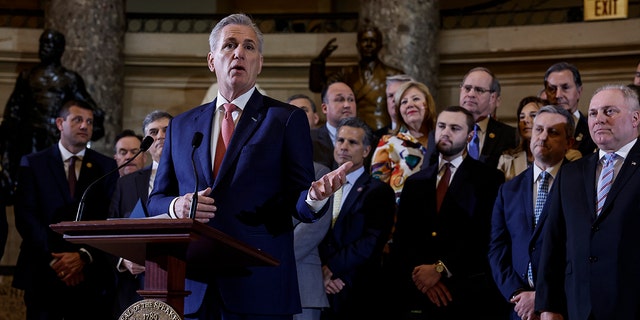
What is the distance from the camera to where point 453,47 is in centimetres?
976

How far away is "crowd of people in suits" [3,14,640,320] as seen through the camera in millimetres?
2865

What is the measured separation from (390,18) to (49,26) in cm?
326

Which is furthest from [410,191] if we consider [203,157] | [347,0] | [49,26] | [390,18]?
[347,0]

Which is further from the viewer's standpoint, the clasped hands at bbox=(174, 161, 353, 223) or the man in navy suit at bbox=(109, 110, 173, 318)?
the man in navy suit at bbox=(109, 110, 173, 318)

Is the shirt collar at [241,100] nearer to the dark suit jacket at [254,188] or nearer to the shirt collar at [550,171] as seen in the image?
the dark suit jacket at [254,188]

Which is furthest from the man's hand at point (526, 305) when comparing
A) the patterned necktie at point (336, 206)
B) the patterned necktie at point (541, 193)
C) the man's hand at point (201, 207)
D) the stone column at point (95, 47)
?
the stone column at point (95, 47)

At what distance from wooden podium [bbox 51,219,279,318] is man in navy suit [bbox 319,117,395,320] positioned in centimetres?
224

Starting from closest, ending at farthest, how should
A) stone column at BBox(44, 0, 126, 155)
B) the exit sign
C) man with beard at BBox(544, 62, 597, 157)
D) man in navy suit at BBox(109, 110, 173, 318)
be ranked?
man in navy suit at BBox(109, 110, 173, 318)
man with beard at BBox(544, 62, 597, 157)
the exit sign
stone column at BBox(44, 0, 126, 155)

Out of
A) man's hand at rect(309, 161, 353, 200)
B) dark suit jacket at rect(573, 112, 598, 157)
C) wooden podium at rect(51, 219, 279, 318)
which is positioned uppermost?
dark suit jacket at rect(573, 112, 598, 157)

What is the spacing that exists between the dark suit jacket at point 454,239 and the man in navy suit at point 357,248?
118 millimetres

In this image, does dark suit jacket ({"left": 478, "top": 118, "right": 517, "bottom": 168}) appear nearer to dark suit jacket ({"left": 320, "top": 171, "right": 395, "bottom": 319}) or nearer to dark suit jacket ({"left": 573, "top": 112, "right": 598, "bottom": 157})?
dark suit jacket ({"left": 573, "top": 112, "right": 598, "bottom": 157})

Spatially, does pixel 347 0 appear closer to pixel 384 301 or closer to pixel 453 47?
pixel 453 47

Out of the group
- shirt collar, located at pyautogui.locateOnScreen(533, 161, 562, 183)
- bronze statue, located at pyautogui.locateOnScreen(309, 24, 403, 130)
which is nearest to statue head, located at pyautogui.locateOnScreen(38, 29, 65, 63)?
bronze statue, located at pyautogui.locateOnScreen(309, 24, 403, 130)

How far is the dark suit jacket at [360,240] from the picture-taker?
16.2 ft
